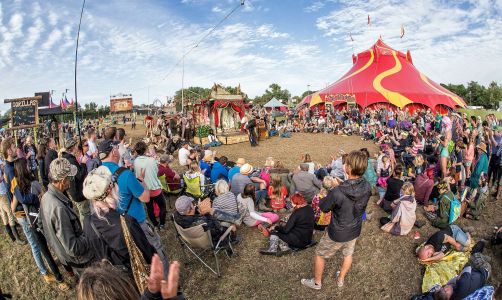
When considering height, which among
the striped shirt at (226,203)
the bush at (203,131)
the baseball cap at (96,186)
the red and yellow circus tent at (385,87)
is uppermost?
the red and yellow circus tent at (385,87)

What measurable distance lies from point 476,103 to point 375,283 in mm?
58118

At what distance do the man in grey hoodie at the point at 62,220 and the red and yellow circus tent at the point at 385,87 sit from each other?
21.7 m

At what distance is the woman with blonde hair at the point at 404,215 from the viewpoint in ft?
15.3

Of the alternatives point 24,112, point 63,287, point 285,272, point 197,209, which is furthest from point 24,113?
point 285,272

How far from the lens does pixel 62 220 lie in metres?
2.46

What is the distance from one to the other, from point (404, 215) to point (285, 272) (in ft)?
7.20

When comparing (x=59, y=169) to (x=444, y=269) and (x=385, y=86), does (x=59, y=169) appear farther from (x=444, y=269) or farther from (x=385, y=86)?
(x=385, y=86)

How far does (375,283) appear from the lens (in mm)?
3725

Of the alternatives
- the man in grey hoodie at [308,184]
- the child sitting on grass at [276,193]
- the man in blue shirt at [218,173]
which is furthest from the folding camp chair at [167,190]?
the man in grey hoodie at [308,184]

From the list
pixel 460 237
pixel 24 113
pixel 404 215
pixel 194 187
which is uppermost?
pixel 24 113

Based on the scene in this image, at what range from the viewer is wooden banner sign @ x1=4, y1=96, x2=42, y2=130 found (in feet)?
26.1

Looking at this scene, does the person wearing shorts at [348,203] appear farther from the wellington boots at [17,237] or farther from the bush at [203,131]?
the bush at [203,131]

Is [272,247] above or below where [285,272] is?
above

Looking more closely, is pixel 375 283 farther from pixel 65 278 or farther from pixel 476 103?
pixel 476 103
